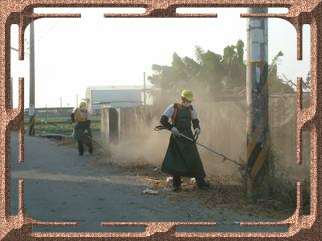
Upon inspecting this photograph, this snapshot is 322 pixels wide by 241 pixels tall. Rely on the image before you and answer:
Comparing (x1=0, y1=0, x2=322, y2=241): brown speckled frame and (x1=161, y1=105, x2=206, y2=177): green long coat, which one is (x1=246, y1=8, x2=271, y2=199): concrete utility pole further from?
(x1=0, y1=0, x2=322, y2=241): brown speckled frame

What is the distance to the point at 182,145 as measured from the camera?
865 cm

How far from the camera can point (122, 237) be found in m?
4.11

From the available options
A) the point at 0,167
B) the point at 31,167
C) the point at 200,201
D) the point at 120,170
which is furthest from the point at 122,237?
the point at 31,167

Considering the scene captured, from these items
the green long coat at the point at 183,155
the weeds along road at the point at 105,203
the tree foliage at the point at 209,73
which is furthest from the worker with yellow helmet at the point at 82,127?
the green long coat at the point at 183,155

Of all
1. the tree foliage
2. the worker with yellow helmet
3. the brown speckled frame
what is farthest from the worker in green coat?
the worker with yellow helmet

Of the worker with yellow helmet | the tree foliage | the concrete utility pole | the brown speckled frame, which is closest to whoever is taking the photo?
the brown speckled frame

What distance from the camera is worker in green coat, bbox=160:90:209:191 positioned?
27.9 feet

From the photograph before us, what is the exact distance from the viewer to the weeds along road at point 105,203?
6.26 metres

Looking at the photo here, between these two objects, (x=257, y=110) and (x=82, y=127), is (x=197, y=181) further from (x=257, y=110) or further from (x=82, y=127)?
(x=82, y=127)

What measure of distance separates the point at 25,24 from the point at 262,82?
3.88 metres

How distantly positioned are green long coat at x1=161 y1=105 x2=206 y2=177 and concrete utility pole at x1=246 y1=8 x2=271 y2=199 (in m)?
1.30

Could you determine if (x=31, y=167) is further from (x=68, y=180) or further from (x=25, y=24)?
(x=25, y=24)

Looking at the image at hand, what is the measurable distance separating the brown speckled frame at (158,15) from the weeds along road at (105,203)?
48 centimetres

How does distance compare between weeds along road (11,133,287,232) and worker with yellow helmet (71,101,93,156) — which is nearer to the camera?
weeds along road (11,133,287,232)
